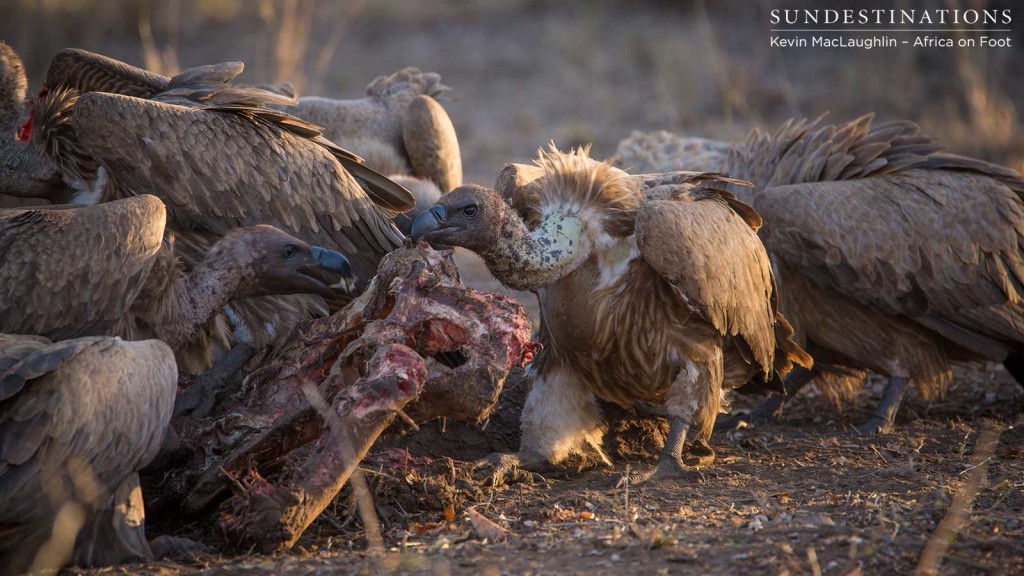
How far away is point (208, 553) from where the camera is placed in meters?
3.97

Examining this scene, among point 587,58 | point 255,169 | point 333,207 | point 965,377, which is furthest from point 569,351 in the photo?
point 587,58

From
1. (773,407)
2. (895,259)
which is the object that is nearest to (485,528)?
(773,407)

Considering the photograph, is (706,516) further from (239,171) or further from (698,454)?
(239,171)

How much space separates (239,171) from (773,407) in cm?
341

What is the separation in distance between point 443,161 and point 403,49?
811 centimetres

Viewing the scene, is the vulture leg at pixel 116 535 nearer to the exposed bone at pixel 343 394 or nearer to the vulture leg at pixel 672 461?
the exposed bone at pixel 343 394

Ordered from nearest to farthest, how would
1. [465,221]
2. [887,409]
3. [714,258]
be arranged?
1. [465,221]
2. [714,258]
3. [887,409]

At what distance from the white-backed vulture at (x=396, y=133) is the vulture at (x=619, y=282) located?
228cm

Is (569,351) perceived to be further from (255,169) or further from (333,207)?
(255,169)

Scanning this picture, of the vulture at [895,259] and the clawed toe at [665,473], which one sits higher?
the vulture at [895,259]

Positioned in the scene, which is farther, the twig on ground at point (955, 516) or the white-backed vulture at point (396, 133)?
the white-backed vulture at point (396, 133)

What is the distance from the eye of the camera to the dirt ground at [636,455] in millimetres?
3768

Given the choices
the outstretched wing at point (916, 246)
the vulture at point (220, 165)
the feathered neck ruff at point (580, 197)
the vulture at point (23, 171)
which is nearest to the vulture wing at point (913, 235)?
the outstretched wing at point (916, 246)

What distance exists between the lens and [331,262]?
4703 millimetres
